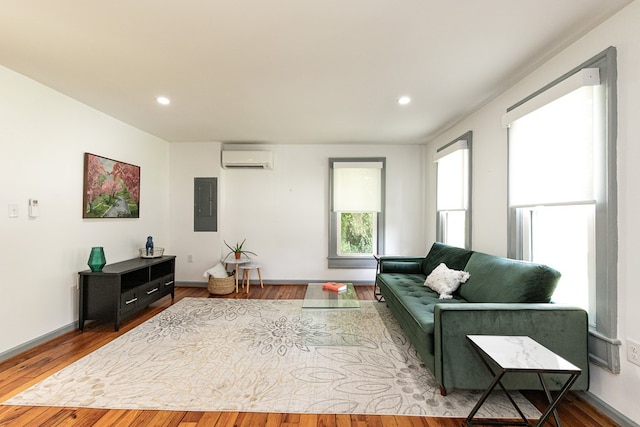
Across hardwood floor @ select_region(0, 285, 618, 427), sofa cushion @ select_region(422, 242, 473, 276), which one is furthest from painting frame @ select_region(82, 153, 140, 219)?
sofa cushion @ select_region(422, 242, 473, 276)

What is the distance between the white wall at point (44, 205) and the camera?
242 centimetres

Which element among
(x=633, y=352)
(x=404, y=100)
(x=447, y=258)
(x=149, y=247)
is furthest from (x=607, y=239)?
(x=149, y=247)

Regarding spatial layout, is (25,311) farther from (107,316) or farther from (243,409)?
(243,409)

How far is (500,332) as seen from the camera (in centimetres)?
181

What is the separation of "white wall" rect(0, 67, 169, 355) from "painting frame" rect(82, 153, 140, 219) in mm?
75

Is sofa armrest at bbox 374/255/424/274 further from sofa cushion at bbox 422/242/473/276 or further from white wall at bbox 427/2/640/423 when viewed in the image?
white wall at bbox 427/2/640/423

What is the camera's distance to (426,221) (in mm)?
4871

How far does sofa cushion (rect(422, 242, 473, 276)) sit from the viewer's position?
3.11 meters

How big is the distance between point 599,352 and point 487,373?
70cm

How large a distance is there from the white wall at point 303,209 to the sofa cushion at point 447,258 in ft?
3.94

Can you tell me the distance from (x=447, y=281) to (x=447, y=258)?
1.95 ft

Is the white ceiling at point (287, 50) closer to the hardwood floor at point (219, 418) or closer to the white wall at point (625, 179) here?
the white wall at point (625, 179)

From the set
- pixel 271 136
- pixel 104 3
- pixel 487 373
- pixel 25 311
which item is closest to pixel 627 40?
pixel 487 373

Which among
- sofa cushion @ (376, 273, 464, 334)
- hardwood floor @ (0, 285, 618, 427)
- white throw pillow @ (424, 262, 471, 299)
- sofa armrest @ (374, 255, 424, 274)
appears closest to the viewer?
hardwood floor @ (0, 285, 618, 427)
